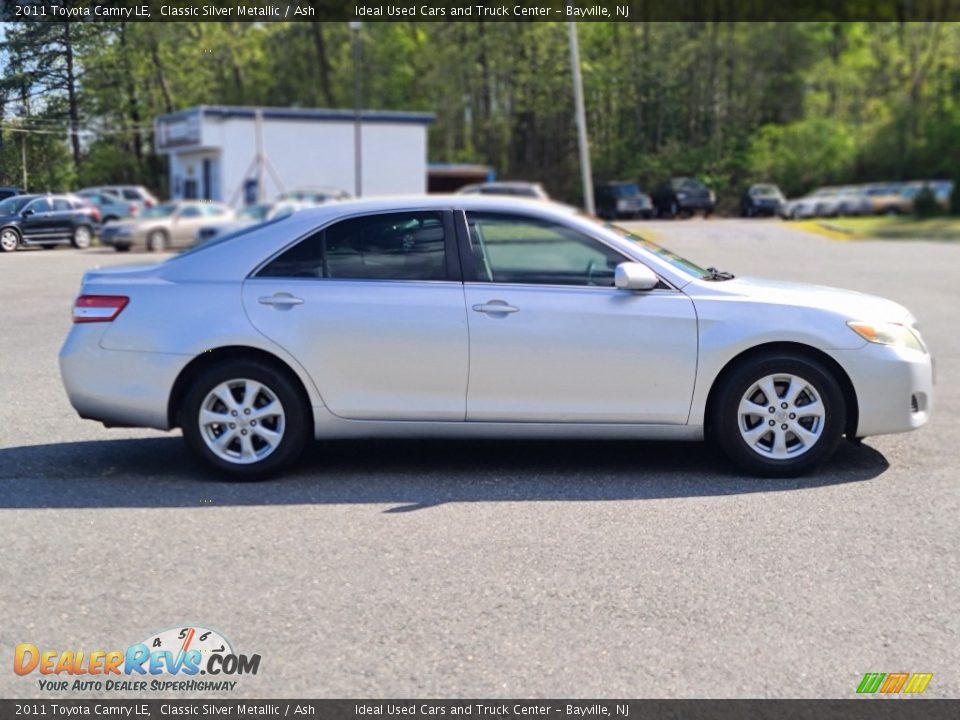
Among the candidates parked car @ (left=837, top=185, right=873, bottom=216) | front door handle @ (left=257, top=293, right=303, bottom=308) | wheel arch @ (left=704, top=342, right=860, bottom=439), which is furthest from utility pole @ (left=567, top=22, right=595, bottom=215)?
front door handle @ (left=257, top=293, right=303, bottom=308)

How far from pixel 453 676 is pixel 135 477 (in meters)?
3.14

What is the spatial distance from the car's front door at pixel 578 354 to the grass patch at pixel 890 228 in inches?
854

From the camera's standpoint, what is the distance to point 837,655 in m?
3.90

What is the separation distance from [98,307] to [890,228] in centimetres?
3110

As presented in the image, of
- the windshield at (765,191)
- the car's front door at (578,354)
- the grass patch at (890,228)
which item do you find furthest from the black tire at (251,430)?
the grass patch at (890,228)

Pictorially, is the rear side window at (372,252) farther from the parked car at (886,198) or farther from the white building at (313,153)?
the white building at (313,153)

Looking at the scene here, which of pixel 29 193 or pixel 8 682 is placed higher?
pixel 29 193

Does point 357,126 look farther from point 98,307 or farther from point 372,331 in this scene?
point 372,331

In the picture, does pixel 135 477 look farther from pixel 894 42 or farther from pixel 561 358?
pixel 894 42

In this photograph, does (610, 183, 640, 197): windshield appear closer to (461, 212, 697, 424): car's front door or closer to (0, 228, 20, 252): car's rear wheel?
(461, 212, 697, 424): car's front door

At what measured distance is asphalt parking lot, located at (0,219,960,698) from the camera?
382cm

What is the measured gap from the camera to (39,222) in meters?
5.85

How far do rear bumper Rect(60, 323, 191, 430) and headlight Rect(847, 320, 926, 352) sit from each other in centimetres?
366

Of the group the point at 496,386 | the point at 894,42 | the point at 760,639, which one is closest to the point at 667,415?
the point at 496,386
